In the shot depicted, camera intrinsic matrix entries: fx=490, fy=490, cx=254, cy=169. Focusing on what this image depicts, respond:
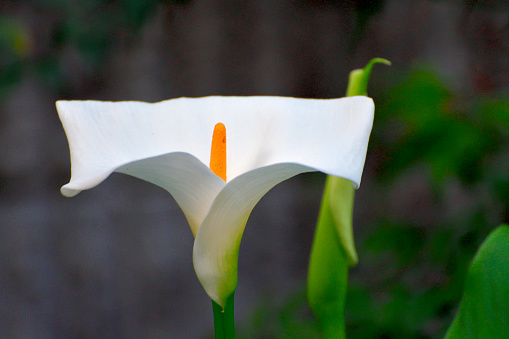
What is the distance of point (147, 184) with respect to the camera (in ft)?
3.14

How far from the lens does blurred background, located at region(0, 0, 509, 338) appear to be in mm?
783

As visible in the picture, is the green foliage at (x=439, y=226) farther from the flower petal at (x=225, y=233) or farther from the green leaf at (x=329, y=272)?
the flower petal at (x=225, y=233)

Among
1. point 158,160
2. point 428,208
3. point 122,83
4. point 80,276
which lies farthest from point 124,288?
point 158,160

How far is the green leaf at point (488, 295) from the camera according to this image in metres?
0.27

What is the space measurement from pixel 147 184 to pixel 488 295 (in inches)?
30.0

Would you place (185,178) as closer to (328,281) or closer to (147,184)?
(328,281)

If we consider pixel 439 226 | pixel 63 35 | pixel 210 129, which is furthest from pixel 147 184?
pixel 210 129

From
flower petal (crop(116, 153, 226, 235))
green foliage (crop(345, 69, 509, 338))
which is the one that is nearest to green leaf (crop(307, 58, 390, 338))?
flower petal (crop(116, 153, 226, 235))

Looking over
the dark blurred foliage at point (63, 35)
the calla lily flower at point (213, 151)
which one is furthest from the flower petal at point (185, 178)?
the dark blurred foliage at point (63, 35)

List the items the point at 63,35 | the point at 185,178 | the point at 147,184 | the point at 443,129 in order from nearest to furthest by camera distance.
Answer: the point at 185,178 < the point at 443,129 < the point at 63,35 < the point at 147,184

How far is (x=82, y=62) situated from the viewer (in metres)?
0.88

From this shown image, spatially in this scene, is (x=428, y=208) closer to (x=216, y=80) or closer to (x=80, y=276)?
(x=216, y=80)

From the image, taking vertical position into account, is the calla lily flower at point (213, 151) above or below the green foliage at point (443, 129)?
above

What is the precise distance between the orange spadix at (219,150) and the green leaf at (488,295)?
0.51 feet
